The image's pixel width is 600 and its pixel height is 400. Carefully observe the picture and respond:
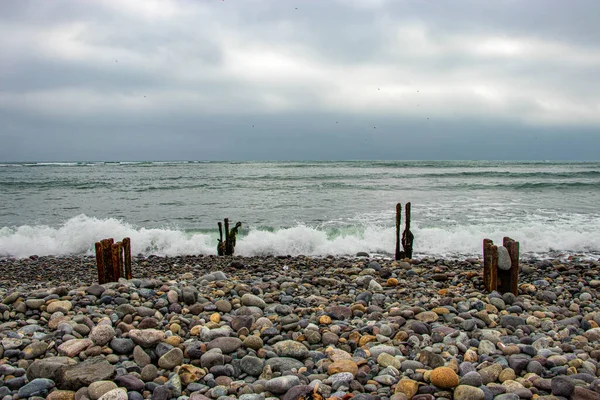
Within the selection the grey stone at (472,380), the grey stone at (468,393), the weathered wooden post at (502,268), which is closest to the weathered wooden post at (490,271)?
the weathered wooden post at (502,268)

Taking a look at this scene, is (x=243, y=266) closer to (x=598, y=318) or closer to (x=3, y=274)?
(x=3, y=274)

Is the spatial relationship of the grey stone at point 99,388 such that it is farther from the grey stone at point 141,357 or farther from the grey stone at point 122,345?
the grey stone at point 122,345

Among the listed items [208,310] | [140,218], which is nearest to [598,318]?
[208,310]

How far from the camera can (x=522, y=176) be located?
136 feet

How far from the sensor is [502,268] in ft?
21.0

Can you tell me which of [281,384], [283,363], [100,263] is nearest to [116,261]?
[100,263]

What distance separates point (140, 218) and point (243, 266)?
10.9 meters

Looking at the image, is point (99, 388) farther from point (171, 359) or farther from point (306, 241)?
point (306, 241)

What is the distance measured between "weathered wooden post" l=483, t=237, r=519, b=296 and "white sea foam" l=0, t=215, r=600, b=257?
626 cm

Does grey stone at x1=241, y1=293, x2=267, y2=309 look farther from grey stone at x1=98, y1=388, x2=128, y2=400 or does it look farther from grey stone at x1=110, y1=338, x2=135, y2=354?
grey stone at x1=98, y1=388, x2=128, y2=400

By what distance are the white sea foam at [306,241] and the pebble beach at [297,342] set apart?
6.49 meters

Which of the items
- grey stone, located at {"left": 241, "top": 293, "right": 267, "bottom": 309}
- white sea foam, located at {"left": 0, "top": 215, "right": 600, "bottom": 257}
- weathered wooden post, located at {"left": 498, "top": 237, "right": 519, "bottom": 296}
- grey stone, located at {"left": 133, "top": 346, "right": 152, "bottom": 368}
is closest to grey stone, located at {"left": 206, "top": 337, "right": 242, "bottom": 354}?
grey stone, located at {"left": 133, "top": 346, "right": 152, "bottom": 368}

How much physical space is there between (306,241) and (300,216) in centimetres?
571

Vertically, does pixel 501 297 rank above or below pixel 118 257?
below
